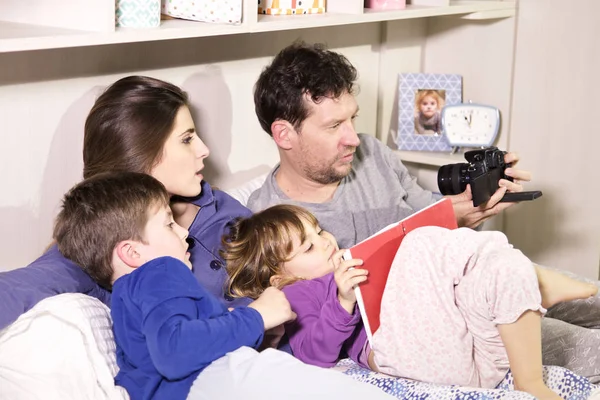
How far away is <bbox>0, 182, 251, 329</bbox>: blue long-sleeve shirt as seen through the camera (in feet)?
4.65

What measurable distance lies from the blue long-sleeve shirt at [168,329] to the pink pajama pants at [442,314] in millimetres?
263

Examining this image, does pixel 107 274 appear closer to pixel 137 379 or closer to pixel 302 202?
pixel 137 379

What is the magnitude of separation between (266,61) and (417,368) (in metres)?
1.08

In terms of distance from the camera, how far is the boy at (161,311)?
135 cm

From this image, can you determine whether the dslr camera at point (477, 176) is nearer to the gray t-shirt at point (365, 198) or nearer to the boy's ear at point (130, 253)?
the gray t-shirt at point (365, 198)

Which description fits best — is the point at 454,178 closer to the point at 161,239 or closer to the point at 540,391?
the point at 540,391

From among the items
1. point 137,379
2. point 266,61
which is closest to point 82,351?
point 137,379

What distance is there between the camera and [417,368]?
5.07 feet

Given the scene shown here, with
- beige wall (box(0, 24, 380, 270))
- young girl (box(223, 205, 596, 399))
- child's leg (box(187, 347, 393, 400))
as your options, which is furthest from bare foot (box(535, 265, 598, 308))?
beige wall (box(0, 24, 380, 270))

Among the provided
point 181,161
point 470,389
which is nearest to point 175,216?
point 181,161

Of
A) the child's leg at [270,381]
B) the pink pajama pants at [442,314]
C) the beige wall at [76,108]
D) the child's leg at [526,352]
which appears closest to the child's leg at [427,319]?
the pink pajama pants at [442,314]

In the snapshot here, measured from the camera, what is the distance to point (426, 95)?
106 inches

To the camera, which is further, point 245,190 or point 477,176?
point 245,190

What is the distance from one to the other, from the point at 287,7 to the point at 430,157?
0.74 m
